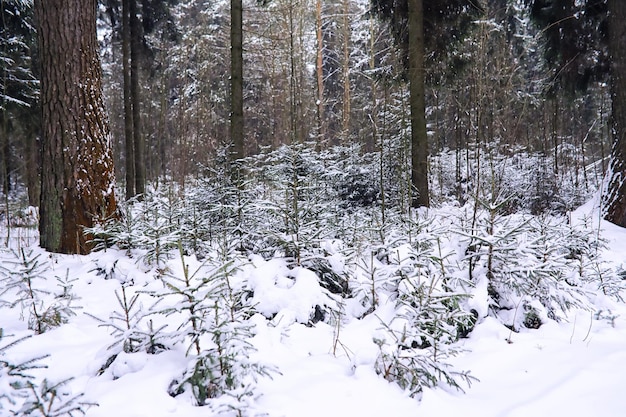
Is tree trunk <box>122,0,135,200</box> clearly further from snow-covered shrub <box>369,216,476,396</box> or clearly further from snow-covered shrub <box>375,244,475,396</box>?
snow-covered shrub <box>375,244,475,396</box>

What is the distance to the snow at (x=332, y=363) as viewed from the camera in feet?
6.65

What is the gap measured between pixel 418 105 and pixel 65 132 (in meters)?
6.20

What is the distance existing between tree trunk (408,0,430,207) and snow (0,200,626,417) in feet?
13.7

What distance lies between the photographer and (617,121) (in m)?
6.84

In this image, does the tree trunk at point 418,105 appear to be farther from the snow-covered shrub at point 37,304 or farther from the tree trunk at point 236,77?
the snow-covered shrub at point 37,304

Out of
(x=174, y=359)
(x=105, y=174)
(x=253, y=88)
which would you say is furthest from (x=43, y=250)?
(x=253, y=88)

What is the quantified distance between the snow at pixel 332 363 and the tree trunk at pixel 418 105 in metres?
4.17

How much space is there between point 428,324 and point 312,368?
2.97 ft

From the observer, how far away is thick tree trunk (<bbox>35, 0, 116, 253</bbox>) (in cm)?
429

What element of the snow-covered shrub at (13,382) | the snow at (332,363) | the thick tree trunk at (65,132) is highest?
the thick tree trunk at (65,132)

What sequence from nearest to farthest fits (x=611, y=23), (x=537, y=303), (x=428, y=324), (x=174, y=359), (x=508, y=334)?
1. (x=174, y=359)
2. (x=428, y=324)
3. (x=508, y=334)
4. (x=537, y=303)
5. (x=611, y=23)

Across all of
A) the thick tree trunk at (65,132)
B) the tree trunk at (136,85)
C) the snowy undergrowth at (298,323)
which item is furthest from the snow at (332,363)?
the tree trunk at (136,85)

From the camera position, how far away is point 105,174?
14.9 feet

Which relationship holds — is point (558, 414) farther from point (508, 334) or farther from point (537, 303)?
point (537, 303)
